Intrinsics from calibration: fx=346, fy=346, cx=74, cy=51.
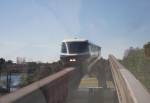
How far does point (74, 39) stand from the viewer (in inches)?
1329

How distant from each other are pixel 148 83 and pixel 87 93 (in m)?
22.4

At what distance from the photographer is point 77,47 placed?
32.7 meters

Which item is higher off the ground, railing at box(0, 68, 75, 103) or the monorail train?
the monorail train

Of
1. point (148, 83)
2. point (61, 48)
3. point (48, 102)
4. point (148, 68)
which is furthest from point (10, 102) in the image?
point (61, 48)

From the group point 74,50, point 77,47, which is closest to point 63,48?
point 74,50

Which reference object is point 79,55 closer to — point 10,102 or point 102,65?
point 102,65

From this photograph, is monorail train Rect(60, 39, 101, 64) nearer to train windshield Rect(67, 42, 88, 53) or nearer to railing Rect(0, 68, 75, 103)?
train windshield Rect(67, 42, 88, 53)

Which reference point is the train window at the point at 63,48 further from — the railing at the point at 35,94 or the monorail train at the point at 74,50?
the railing at the point at 35,94

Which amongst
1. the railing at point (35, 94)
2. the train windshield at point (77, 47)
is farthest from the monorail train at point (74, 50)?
the railing at point (35, 94)

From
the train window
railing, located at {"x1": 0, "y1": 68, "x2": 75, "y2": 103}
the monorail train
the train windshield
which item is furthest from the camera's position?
the train window

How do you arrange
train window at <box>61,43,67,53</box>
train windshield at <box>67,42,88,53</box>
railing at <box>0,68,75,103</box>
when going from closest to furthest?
1. railing at <box>0,68,75,103</box>
2. train windshield at <box>67,42,88,53</box>
3. train window at <box>61,43,67,53</box>

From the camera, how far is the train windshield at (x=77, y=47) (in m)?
32.6

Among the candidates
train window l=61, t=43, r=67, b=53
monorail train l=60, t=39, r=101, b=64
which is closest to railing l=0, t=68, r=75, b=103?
monorail train l=60, t=39, r=101, b=64

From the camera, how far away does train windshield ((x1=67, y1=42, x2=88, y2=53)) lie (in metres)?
32.6
